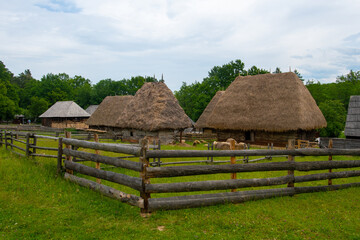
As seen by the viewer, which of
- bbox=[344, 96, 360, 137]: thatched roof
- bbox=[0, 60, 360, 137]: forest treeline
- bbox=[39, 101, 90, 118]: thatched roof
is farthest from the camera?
bbox=[39, 101, 90, 118]: thatched roof

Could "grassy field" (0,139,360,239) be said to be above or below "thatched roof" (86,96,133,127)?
below

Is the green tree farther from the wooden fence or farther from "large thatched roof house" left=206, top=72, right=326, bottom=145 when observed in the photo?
the wooden fence

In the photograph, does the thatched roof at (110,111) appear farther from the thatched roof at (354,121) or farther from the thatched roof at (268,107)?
the thatched roof at (354,121)

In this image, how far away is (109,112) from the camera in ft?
121

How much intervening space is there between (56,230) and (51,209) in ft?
3.41

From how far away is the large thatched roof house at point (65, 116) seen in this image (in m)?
45.9

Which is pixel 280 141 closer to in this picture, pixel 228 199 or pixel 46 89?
pixel 228 199

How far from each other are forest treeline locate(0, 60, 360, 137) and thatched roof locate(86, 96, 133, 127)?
475 cm

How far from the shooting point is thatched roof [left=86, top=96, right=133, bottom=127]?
35569mm

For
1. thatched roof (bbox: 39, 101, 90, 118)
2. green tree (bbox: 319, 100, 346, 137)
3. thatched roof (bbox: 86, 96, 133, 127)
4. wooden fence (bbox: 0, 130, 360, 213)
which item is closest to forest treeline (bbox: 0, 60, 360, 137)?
green tree (bbox: 319, 100, 346, 137)

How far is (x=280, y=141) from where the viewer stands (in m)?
22.4

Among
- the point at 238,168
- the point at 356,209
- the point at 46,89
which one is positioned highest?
the point at 46,89

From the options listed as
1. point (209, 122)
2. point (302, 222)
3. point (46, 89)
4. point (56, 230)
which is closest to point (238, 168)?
point (302, 222)

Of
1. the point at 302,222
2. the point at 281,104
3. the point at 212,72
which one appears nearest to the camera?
the point at 302,222
